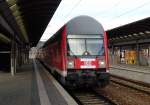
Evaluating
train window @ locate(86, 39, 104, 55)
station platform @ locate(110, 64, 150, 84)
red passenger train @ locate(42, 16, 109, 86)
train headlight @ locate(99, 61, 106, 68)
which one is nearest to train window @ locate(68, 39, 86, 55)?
red passenger train @ locate(42, 16, 109, 86)

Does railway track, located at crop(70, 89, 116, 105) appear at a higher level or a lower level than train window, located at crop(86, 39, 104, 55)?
lower

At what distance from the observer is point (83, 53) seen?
15.1 metres

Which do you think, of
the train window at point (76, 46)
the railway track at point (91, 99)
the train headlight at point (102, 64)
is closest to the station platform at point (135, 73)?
the railway track at point (91, 99)

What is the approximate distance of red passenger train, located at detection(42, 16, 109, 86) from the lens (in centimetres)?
1475

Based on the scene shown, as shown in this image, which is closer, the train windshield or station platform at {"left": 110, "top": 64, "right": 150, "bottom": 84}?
the train windshield

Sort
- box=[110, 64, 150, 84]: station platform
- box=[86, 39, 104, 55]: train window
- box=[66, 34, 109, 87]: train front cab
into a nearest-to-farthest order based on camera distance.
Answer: box=[66, 34, 109, 87]: train front cab, box=[86, 39, 104, 55]: train window, box=[110, 64, 150, 84]: station platform

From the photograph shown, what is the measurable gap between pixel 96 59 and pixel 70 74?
4.40 ft

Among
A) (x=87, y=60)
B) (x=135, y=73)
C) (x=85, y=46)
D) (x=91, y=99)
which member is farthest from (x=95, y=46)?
(x=135, y=73)

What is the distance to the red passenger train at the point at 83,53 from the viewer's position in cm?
1475

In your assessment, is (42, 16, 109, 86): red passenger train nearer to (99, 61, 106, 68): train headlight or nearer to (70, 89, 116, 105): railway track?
(99, 61, 106, 68): train headlight

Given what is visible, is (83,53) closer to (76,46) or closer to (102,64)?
(76,46)

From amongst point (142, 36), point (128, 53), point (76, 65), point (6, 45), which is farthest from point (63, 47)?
point (128, 53)

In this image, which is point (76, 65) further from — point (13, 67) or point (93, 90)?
point (13, 67)

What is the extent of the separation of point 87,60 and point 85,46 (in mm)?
674
